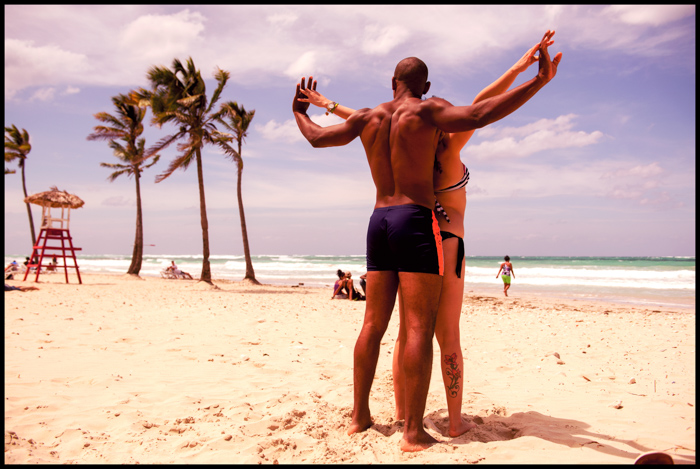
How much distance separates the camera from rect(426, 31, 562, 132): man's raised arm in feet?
7.80

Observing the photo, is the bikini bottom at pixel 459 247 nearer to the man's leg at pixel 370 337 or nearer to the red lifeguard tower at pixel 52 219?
the man's leg at pixel 370 337

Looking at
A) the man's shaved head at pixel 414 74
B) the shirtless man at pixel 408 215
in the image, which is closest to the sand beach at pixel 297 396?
the shirtless man at pixel 408 215

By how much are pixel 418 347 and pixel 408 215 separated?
79 cm

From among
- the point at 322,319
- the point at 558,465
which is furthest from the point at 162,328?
the point at 558,465

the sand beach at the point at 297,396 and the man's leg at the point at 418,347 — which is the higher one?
the man's leg at the point at 418,347

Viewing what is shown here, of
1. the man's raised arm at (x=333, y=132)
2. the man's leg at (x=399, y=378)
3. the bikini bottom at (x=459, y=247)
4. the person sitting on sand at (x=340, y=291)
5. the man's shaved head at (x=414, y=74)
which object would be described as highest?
the man's shaved head at (x=414, y=74)

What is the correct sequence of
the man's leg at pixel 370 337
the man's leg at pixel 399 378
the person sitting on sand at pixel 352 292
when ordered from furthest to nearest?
the person sitting on sand at pixel 352 292 < the man's leg at pixel 399 378 < the man's leg at pixel 370 337

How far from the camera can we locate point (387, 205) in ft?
9.41

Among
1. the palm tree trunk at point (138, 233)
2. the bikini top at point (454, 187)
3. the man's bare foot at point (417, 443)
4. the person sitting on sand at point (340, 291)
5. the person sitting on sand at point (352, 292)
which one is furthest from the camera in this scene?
the palm tree trunk at point (138, 233)

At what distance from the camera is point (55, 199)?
16125 millimetres

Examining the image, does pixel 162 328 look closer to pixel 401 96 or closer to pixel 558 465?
pixel 401 96

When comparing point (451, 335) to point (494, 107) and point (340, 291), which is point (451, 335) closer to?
point (494, 107)

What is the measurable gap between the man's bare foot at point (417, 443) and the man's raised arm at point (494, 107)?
1813 mm

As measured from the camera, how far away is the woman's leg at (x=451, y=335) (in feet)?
9.78
